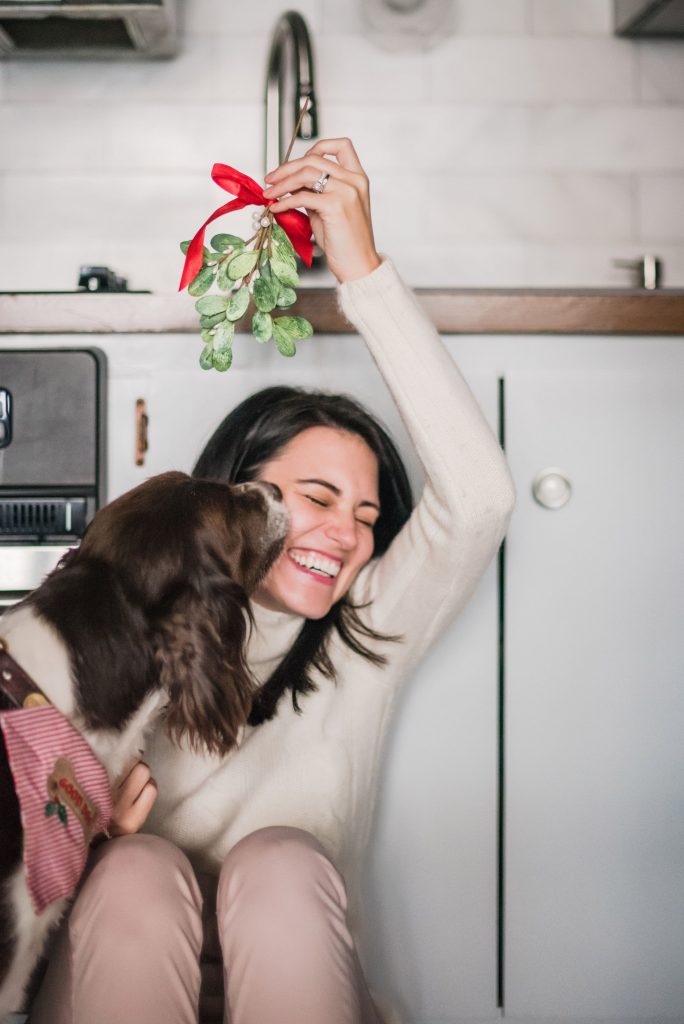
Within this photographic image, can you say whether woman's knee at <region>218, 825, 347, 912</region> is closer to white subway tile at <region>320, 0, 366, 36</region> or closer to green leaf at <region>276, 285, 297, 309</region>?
green leaf at <region>276, 285, 297, 309</region>

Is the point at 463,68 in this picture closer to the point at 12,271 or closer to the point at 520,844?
the point at 12,271

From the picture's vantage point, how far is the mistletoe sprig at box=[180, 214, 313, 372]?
121 centimetres

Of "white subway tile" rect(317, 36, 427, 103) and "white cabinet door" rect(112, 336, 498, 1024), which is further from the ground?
"white subway tile" rect(317, 36, 427, 103)

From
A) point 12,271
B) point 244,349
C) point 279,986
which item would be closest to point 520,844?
point 279,986

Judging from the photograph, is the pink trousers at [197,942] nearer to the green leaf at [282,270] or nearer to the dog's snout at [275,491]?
the dog's snout at [275,491]

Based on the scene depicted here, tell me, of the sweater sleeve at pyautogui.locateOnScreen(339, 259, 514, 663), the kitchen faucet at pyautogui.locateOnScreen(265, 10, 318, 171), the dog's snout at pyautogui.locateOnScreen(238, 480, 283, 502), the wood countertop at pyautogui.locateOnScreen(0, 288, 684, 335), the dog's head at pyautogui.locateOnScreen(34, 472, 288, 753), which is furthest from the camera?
the kitchen faucet at pyautogui.locateOnScreen(265, 10, 318, 171)

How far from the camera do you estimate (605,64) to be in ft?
7.32

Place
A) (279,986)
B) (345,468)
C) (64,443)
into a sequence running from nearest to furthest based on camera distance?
(279,986) < (345,468) < (64,443)

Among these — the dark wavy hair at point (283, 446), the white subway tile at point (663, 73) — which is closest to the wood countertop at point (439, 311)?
the dark wavy hair at point (283, 446)

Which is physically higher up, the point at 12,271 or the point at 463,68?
the point at 463,68

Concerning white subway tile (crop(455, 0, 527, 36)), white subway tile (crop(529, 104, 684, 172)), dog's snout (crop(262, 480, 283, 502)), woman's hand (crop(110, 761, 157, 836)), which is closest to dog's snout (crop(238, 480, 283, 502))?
dog's snout (crop(262, 480, 283, 502))

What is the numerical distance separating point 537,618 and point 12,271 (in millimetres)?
1431

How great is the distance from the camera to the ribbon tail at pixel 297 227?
1.24 m

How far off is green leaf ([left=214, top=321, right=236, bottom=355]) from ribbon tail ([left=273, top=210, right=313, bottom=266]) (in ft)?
0.44
